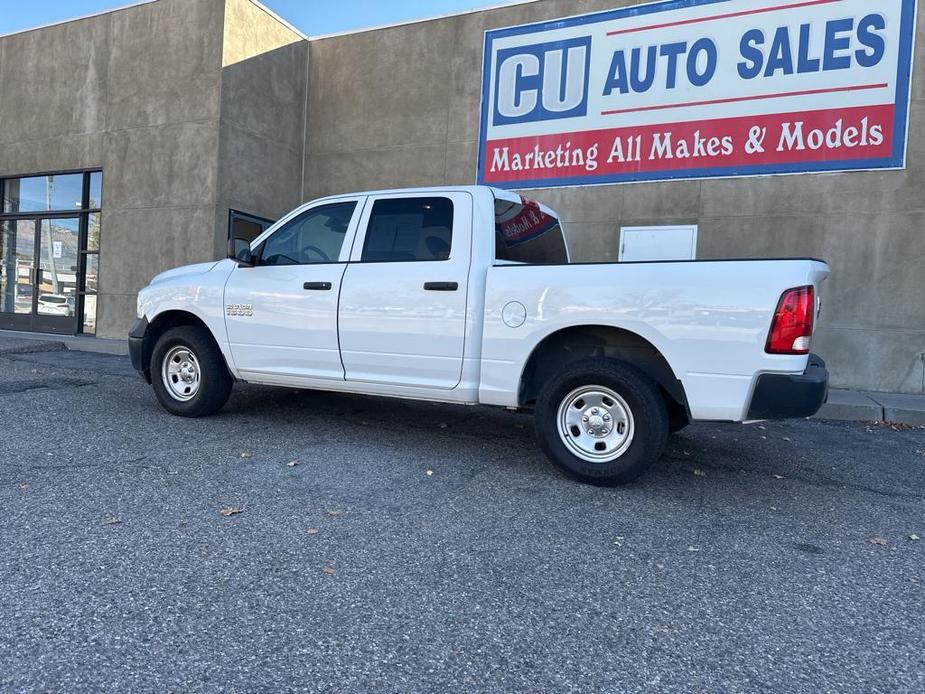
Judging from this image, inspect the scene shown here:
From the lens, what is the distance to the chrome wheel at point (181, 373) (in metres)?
5.63

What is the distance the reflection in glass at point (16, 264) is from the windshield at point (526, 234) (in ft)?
37.8

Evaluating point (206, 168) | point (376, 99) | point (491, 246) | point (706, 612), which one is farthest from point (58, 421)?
point (376, 99)

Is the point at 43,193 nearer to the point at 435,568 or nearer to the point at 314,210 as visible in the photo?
the point at 314,210

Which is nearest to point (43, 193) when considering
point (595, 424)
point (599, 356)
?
point (599, 356)

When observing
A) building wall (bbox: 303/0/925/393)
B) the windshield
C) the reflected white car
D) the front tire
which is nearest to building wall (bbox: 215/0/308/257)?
building wall (bbox: 303/0/925/393)

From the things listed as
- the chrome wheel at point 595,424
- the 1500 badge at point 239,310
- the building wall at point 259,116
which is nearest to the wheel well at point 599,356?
the chrome wheel at point 595,424

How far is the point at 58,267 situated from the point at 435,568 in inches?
487

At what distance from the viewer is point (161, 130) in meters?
10.9

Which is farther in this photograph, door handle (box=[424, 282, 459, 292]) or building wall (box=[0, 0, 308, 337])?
building wall (box=[0, 0, 308, 337])

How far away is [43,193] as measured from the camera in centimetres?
1236

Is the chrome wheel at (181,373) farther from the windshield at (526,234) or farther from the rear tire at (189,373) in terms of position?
the windshield at (526,234)

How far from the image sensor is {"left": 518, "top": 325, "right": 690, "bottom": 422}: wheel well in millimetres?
4051

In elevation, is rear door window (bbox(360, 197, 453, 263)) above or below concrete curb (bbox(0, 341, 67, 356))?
above

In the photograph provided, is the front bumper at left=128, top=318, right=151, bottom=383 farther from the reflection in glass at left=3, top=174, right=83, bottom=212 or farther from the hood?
Result: the reflection in glass at left=3, top=174, right=83, bottom=212
